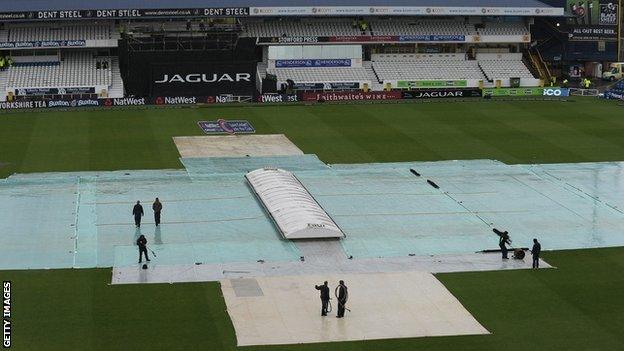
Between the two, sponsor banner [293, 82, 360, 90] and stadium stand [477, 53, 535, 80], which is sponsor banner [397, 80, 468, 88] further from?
stadium stand [477, 53, 535, 80]

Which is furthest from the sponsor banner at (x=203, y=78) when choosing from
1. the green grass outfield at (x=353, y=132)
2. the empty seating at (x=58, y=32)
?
the empty seating at (x=58, y=32)

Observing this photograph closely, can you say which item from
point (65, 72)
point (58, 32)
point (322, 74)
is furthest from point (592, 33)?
point (58, 32)

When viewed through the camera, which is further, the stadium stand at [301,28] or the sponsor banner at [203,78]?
the stadium stand at [301,28]

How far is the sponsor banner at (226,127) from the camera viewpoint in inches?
2579

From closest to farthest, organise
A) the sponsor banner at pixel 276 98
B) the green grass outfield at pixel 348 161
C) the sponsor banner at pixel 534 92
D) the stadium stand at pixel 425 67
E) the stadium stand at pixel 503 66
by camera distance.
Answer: the green grass outfield at pixel 348 161, the sponsor banner at pixel 276 98, the sponsor banner at pixel 534 92, the stadium stand at pixel 425 67, the stadium stand at pixel 503 66

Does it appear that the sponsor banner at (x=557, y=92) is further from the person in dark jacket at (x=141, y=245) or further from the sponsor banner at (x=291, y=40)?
the person in dark jacket at (x=141, y=245)

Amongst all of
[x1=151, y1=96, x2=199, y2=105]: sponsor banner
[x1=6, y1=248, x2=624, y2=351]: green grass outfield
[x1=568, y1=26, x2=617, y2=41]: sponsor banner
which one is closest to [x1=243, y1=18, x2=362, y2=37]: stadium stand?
[x1=151, y1=96, x2=199, y2=105]: sponsor banner

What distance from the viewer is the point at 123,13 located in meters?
82.6

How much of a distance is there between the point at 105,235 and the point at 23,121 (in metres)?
30.6

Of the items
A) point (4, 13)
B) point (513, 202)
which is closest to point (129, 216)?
point (513, 202)

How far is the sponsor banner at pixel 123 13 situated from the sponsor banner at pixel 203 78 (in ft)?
15.9

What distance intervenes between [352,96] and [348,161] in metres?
25.0

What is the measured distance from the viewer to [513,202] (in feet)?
154

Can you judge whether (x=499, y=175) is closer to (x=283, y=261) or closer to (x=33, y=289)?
(x=283, y=261)
